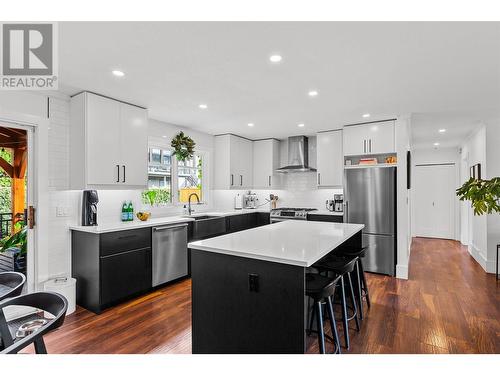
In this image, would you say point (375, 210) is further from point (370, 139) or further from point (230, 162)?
point (230, 162)

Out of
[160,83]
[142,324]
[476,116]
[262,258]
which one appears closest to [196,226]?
[142,324]

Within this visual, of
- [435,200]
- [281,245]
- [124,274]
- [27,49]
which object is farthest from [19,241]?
[435,200]

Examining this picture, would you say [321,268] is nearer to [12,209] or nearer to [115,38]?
[115,38]

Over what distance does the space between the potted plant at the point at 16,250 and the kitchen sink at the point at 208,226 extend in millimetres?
2010

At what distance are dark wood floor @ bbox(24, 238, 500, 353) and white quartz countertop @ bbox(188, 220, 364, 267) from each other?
2.94 feet

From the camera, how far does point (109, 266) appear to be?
317 centimetres

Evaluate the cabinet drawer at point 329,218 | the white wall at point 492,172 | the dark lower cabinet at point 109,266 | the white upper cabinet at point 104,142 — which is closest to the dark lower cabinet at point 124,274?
the dark lower cabinet at point 109,266

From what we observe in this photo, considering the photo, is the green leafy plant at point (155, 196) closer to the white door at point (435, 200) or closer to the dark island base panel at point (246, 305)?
the dark island base panel at point (246, 305)

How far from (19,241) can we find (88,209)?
0.74m

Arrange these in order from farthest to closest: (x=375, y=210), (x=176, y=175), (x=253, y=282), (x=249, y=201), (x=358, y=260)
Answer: (x=249, y=201) → (x=176, y=175) → (x=375, y=210) → (x=358, y=260) → (x=253, y=282)

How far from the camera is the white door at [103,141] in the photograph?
10.6ft

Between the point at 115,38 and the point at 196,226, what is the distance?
2809 mm

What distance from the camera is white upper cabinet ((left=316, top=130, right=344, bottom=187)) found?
5188 millimetres

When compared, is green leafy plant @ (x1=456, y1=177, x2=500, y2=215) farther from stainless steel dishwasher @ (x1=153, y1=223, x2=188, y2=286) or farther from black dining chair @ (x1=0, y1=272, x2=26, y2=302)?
black dining chair @ (x1=0, y1=272, x2=26, y2=302)
